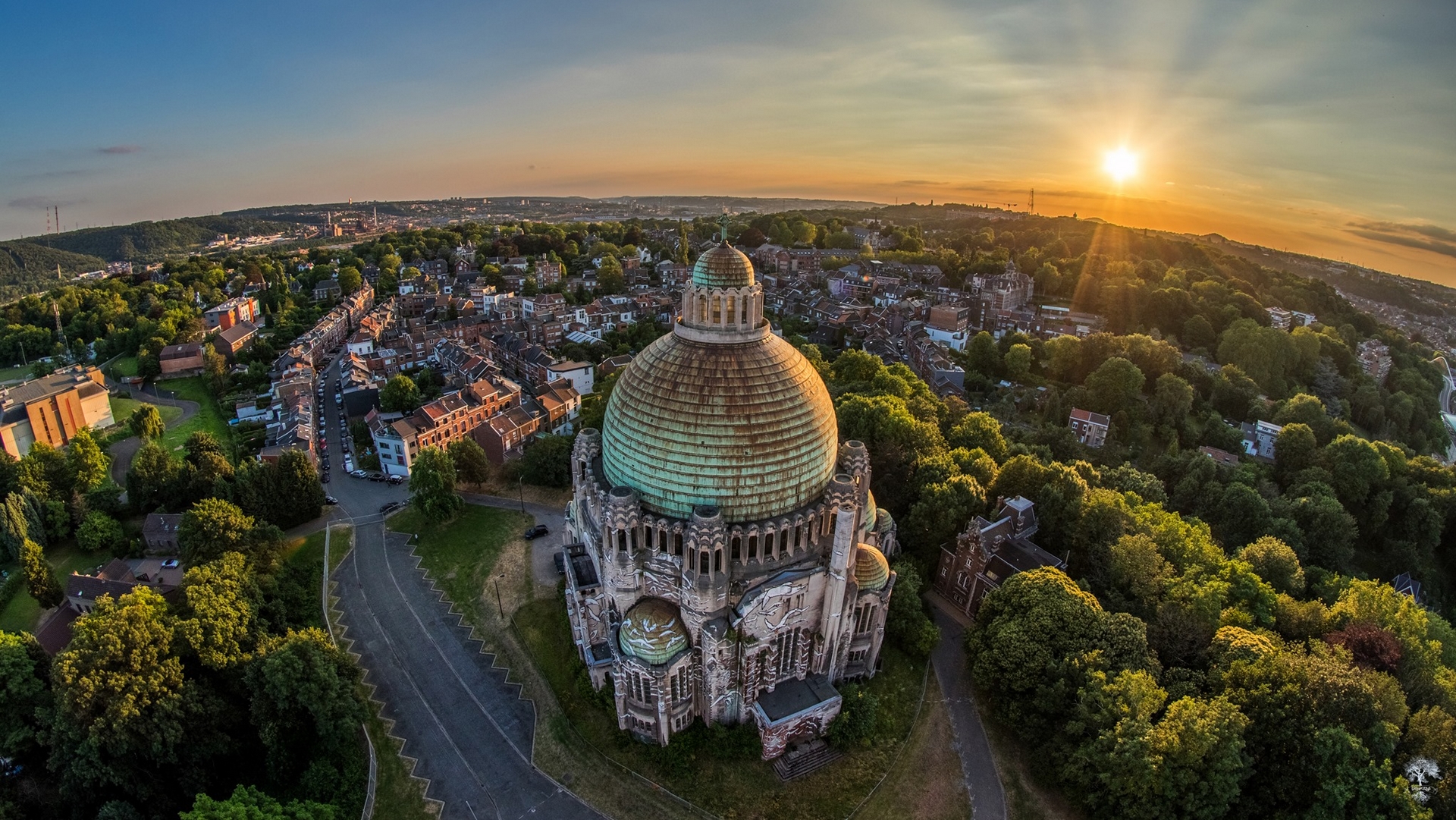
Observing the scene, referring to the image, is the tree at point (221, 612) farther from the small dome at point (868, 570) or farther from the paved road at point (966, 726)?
the paved road at point (966, 726)

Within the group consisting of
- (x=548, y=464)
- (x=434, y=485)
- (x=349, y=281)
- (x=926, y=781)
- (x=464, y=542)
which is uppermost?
(x=349, y=281)

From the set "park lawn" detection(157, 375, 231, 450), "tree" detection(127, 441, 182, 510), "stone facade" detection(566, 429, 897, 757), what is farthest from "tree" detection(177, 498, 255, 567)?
"park lawn" detection(157, 375, 231, 450)

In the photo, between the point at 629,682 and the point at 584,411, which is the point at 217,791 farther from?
the point at 584,411

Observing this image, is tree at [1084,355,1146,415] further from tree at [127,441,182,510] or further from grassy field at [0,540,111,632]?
grassy field at [0,540,111,632]

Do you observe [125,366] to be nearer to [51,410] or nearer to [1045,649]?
[51,410]

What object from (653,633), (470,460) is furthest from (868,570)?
(470,460)

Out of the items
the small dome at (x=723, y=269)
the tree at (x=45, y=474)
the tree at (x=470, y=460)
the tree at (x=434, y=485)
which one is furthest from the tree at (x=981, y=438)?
the tree at (x=45, y=474)
